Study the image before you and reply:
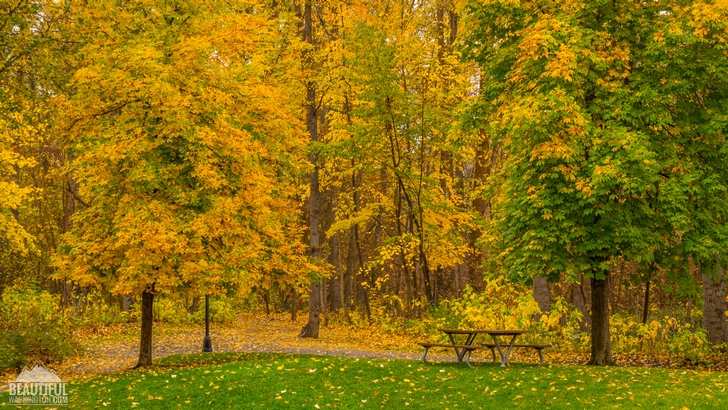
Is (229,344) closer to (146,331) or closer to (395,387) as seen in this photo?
(146,331)

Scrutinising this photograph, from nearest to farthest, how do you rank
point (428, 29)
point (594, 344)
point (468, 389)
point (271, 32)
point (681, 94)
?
point (468, 389), point (681, 94), point (594, 344), point (271, 32), point (428, 29)

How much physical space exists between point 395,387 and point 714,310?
392 inches

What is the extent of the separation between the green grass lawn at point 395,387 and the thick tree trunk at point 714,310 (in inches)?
174

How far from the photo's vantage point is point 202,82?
44.1 ft

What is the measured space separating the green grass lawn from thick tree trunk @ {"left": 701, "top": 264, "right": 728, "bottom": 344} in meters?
4.42

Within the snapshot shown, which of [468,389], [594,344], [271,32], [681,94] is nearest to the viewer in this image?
[468,389]

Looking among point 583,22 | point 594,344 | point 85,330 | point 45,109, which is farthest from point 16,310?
point 583,22

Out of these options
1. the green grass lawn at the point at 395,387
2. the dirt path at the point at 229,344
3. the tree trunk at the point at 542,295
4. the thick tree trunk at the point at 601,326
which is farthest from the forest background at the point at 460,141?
the tree trunk at the point at 542,295

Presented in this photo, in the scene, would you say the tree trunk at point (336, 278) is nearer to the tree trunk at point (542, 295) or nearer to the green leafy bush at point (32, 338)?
the tree trunk at point (542, 295)

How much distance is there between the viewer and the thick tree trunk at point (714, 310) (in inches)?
623

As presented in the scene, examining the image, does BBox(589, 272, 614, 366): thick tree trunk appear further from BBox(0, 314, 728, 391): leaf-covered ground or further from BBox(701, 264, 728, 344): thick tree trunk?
BBox(701, 264, 728, 344): thick tree trunk

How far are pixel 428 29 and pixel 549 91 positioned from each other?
18561 millimetres

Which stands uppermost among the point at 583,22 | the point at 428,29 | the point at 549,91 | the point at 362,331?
the point at 428,29

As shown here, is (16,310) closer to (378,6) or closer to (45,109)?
(45,109)
